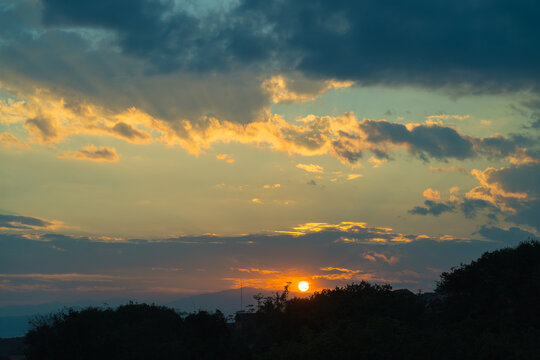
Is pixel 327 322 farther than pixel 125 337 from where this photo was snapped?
No

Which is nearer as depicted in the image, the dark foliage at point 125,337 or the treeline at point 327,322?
the treeline at point 327,322

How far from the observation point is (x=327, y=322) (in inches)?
1704

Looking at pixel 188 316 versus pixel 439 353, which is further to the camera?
pixel 188 316

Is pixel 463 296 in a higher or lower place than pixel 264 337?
higher

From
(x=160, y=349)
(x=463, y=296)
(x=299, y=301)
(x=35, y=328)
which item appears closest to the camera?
(x=160, y=349)

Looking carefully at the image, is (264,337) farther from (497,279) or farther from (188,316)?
(497,279)

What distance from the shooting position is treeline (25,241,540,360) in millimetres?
29453

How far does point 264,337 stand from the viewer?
5047 cm

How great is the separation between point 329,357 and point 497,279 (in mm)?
22767

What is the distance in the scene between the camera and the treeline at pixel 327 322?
29453mm

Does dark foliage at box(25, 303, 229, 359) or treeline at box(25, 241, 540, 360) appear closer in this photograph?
treeline at box(25, 241, 540, 360)

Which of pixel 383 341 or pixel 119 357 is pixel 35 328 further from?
pixel 383 341

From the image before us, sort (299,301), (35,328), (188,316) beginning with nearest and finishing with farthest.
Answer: (299,301) < (35,328) < (188,316)

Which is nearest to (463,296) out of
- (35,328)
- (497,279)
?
(497,279)
